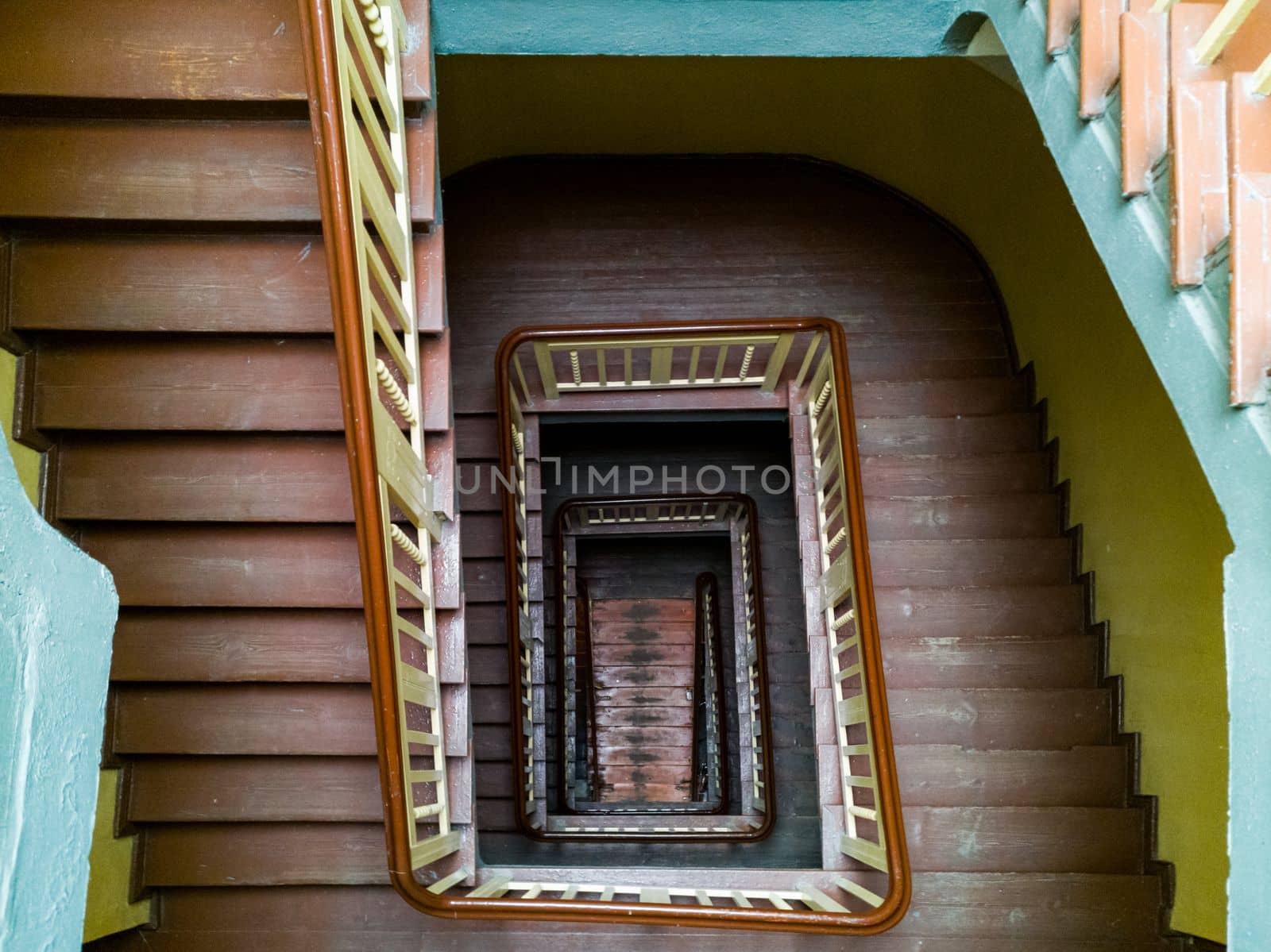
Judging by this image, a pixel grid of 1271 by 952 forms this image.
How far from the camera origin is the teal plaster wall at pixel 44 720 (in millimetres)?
863

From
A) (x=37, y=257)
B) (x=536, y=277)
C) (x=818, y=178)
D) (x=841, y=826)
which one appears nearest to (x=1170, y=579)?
(x=841, y=826)

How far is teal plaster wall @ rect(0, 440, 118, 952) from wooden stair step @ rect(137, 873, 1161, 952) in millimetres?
2511

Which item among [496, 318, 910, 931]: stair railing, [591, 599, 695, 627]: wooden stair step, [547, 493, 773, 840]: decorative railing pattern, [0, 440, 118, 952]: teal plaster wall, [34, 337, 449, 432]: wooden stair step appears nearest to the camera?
[0, 440, 118, 952]: teal plaster wall

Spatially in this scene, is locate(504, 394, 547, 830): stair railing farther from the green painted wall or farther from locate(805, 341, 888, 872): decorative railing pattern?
the green painted wall

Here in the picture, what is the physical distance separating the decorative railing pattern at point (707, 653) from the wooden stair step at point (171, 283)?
9.70ft

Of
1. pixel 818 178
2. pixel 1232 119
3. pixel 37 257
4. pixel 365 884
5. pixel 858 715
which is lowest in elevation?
pixel 365 884

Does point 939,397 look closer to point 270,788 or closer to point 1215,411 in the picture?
point 1215,411

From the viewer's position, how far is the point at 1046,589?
13.6 feet

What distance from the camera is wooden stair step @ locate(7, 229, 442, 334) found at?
273cm

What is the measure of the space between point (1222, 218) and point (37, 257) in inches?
115

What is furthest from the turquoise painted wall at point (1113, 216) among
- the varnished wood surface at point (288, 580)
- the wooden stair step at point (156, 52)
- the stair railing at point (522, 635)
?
the stair railing at point (522, 635)

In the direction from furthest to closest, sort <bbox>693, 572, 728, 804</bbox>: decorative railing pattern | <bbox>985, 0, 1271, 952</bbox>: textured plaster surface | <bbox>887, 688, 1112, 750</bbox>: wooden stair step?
1. <bbox>693, 572, 728, 804</bbox>: decorative railing pattern
2. <bbox>887, 688, 1112, 750</bbox>: wooden stair step
3. <bbox>985, 0, 1271, 952</bbox>: textured plaster surface

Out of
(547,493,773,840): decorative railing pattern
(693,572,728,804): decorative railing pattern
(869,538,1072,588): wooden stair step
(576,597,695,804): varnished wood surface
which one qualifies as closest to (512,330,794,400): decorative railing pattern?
(869,538,1072,588): wooden stair step

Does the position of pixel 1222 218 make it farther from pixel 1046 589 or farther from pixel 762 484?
pixel 762 484
